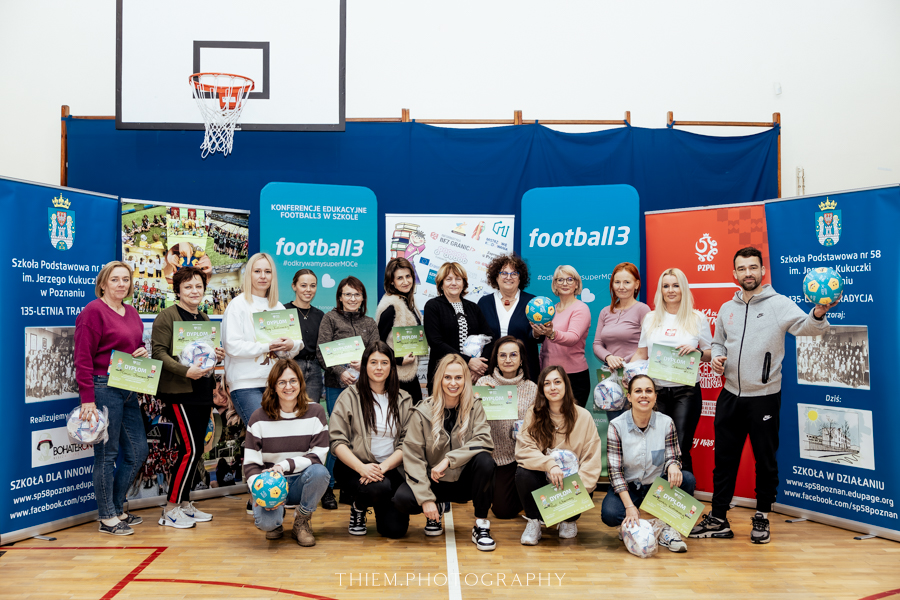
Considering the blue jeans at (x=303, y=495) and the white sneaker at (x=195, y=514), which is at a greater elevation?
the blue jeans at (x=303, y=495)

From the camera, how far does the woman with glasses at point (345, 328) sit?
4000mm

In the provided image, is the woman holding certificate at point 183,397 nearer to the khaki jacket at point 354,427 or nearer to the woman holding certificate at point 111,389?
the woman holding certificate at point 111,389

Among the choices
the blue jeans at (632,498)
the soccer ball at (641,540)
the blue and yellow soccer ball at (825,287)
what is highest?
the blue and yellow soccer ball at (825,287)

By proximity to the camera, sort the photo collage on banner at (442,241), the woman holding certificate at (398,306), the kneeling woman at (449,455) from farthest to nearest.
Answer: the photo collage on banner at (442,241) → the woman holding certificate at (398,306) → the kneeling woman at (449,455)

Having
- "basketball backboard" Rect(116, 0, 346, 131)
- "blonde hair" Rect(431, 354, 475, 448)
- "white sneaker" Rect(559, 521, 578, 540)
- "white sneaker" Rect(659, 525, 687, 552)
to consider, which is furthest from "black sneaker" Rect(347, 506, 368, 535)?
"basketball backboard" Rect(116, 0, 346, 131)

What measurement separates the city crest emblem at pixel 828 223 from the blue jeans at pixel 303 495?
133 inches

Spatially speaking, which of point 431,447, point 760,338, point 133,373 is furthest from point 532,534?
point 133,373

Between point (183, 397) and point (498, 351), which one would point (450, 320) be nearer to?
→ point (498, 351)

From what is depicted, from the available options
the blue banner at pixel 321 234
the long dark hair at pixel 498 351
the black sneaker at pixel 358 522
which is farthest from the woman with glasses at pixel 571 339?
the black sneaker at pixel 358 522

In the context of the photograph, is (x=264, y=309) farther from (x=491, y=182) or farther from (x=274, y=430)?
(x=491, y=182)

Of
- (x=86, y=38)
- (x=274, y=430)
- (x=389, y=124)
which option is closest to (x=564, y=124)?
(x=389, y=124)

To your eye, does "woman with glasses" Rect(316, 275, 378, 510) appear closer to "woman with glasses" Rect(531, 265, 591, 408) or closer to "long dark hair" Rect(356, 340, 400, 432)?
"long dark hair" Rect(356, 340, 400, 432)

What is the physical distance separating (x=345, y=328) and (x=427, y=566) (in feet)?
5.46

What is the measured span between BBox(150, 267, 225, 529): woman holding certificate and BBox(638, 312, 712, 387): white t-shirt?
2725mm
